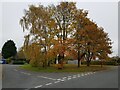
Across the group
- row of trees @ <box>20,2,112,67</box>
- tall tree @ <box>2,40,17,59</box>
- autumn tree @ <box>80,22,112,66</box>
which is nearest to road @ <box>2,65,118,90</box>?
row of trees @ <box>20,2,112,67</box>

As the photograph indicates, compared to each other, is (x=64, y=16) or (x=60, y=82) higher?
(x=64, y=16)

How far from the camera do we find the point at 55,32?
131ft

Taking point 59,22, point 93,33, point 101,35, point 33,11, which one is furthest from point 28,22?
point 101,35

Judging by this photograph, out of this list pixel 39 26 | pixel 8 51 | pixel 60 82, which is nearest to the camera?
pixel 60 82

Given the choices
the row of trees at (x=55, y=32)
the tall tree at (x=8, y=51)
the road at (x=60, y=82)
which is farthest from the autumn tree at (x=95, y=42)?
the tall tree at (x=8, y=51)

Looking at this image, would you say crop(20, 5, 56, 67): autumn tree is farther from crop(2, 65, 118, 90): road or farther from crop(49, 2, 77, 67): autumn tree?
crop(2, 65, 118, 90): road

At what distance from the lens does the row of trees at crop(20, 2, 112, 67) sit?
3897cm

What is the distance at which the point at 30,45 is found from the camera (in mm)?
39219

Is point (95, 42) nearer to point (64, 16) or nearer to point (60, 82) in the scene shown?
point (64, 16)

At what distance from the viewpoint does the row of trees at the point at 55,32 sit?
128 feet

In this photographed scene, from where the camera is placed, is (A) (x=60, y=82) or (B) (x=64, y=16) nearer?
(A) (x=60, y=82)

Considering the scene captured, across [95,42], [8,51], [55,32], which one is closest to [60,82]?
[55,32]

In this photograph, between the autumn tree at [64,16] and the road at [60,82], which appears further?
the autumn tree at [64,16]

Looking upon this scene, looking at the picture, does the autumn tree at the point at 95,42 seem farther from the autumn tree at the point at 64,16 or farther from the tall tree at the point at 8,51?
the tall tree at the point at 8,51
